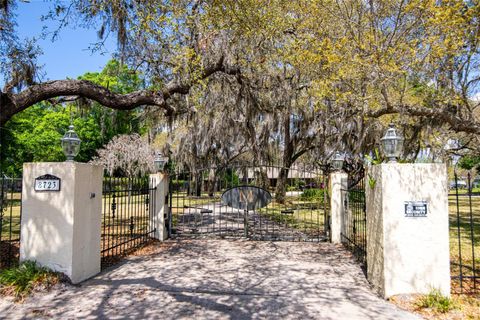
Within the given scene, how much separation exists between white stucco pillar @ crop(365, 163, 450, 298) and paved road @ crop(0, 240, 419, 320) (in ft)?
1.52

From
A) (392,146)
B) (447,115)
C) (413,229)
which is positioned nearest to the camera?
(413,229)

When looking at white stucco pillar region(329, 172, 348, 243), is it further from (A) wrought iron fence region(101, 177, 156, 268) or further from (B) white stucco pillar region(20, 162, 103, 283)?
(B) white stucco pillar region(20, 162, 103, 283)

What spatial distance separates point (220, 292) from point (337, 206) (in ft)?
15.3

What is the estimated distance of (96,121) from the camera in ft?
117

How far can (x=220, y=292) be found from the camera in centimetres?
484

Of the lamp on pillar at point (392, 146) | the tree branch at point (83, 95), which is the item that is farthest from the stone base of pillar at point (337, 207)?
the tree branch at point (83, 95)

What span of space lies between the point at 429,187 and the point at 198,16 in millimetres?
6128

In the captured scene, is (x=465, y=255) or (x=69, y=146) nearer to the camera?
(x=69, y=146)

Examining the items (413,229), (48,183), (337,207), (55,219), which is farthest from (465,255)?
(48,183)

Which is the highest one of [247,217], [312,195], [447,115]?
[447,115]

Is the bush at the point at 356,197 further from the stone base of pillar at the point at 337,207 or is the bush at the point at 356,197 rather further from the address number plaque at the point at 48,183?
the address number plaque at the point at 48,183

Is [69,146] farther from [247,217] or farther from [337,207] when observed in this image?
[337,207]

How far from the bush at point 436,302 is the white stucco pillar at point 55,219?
15.4 ft

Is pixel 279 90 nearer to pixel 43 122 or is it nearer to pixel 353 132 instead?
pixel 353 132
